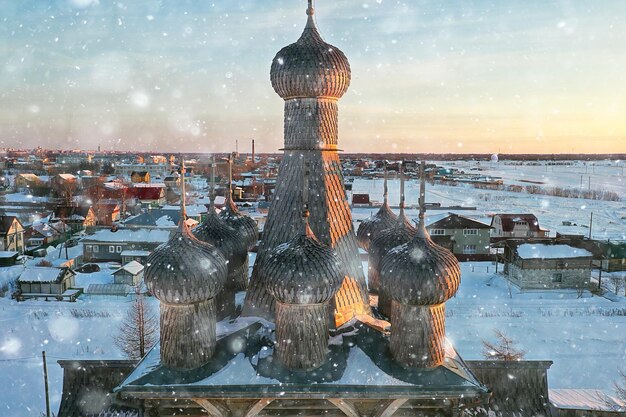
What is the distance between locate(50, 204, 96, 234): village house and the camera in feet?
149

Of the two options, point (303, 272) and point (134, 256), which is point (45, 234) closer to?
point (134, 256)

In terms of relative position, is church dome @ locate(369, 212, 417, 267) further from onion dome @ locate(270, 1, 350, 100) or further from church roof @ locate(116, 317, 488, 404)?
onion dome @ locate(270, 1, 350, 100)

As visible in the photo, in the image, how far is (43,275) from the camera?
2547 cm

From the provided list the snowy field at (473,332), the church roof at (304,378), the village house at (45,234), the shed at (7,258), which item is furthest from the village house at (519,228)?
the village house at (45,234)

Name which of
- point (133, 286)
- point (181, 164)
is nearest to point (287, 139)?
point (181, 164)

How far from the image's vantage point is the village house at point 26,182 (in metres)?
77.0

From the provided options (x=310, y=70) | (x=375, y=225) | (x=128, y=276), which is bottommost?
(x=128, y=276)

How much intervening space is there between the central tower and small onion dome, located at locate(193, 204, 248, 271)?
1007 millimetres

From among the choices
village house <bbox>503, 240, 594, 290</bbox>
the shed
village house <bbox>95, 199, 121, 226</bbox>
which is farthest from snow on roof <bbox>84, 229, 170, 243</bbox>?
village house <bbox>503, 240, 594, 290</bbox>

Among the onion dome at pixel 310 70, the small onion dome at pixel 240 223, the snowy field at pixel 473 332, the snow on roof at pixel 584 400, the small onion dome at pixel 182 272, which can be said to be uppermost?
the onion dome at pixel 310 70

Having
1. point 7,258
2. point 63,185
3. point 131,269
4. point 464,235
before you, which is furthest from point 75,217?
point 464,235

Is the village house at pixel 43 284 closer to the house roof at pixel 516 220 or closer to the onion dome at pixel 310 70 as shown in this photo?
the onion dome at pixel 310 70

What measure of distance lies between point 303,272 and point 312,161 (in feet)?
7.33

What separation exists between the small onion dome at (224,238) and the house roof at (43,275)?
20038 millimetres
